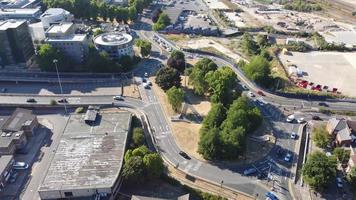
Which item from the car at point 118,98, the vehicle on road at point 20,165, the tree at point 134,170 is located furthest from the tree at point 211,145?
the vehicle on road at point 20,165

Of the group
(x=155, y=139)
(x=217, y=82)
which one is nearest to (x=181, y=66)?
(x=217, y=82)

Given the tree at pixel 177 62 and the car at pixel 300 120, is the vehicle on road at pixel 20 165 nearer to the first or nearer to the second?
the tree at pixel 177 62

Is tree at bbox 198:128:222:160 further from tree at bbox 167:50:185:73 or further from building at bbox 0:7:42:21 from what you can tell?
building at bbox 0:7:42:21

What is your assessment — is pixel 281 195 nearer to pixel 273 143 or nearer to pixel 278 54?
pixel 273 143

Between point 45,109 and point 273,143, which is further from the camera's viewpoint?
point 45,109

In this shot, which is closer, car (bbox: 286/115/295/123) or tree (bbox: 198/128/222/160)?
tree (bbox: 198/128/222/160)

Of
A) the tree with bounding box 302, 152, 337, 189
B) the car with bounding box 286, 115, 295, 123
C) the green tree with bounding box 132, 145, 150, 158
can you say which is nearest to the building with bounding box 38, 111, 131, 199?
the green tree with bounding box 132, 145, 150, 158
